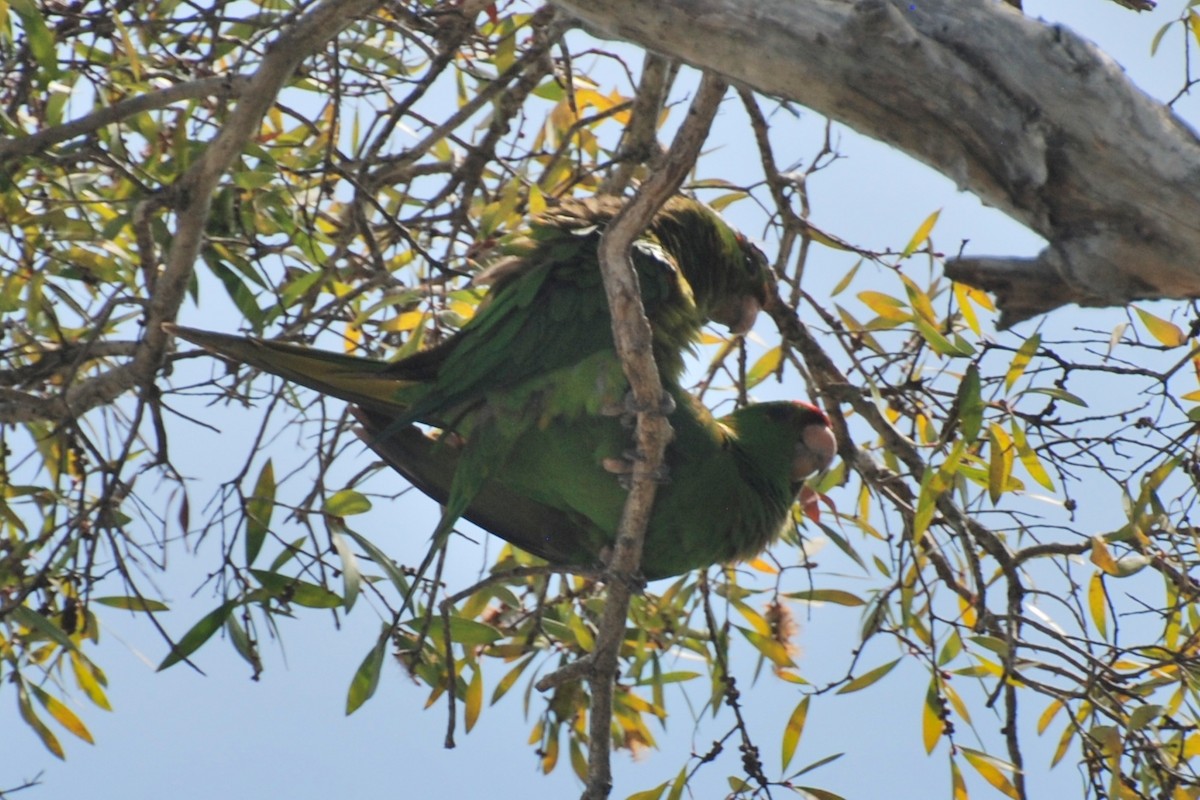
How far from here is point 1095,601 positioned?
2111mm

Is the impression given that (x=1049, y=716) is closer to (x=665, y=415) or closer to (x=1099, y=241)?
(x=665, y=415)

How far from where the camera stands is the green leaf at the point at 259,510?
2383 millimetres

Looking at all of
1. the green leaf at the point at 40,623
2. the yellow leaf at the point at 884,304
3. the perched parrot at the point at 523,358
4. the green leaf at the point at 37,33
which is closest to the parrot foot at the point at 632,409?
the perched parrot at the point at 523,358

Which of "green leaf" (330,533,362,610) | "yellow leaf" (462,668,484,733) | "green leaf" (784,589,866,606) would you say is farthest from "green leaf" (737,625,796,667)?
"green leaf" (330,533,362,610)

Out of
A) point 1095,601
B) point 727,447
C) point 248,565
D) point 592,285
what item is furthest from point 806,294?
point 248,565

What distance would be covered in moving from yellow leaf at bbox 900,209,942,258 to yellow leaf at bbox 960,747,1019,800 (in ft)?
3.40

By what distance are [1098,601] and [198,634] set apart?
1.76 metres

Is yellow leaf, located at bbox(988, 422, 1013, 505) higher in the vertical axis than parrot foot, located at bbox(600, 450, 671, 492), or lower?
lower

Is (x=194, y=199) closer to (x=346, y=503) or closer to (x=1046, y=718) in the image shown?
(x=346, y=503)

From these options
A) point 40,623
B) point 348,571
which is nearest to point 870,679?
point 348,571

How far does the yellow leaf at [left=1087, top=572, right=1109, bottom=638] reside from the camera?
2082 mm

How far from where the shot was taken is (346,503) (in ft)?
8.01

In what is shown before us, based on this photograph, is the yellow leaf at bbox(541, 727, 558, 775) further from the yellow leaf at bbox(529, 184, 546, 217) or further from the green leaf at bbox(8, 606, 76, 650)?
the yellow leaf at bbox(529, 184, 546, 217)

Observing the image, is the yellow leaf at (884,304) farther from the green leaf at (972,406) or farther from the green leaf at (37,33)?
the green leaf at (37,33)
